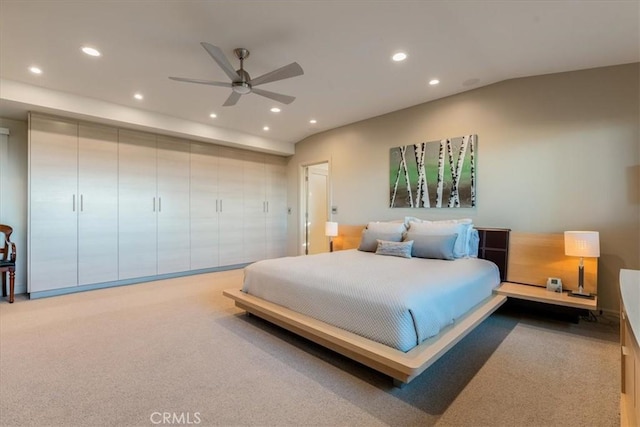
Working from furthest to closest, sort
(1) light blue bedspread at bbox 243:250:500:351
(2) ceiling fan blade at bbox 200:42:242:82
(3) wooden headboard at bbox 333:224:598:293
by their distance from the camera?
(3) wooden headboard at bbox 333:224:598:293 → (2) ceiling fan blade at bbox 200:42:242:82 → (1) light blue bedspread at bbox 243:250:500:351

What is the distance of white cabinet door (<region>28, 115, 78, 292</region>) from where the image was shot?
383 cm

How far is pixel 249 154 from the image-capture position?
20.1 ft

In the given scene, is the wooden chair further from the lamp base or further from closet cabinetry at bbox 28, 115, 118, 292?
the lamp base

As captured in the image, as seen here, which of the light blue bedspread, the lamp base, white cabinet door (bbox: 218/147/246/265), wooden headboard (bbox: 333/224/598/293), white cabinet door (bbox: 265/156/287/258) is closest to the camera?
the light blue bedspread

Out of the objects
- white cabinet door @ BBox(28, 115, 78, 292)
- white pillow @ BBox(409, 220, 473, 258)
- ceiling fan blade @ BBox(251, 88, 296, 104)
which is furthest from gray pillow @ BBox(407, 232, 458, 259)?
white cabinet door @ BBox(28, 115, 78, 292)

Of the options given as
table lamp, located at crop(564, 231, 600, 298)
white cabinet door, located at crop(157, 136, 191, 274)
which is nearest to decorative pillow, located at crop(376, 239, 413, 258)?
table lamp, located at crop(564, 231, 600, 298)

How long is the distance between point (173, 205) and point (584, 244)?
554 centimetres

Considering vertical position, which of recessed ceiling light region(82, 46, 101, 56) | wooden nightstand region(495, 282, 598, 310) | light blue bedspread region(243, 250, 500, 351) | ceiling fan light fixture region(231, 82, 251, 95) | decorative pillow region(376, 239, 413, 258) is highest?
recessed ceiling light region(82, 46, 101, 56)

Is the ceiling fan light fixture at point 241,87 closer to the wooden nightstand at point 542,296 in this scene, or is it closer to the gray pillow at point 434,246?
the gray pillow at point 434,246

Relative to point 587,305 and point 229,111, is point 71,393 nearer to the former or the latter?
point 229,111

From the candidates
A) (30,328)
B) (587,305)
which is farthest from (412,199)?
(30,328)

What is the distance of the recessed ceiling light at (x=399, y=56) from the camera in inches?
115

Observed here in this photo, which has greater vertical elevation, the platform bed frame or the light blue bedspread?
the light blue bedspread

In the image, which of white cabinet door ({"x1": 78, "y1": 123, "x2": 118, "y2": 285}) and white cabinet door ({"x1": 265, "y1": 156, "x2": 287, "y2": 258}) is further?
white cabinet door ({"x1": 265, "y1": 156, "x2": 287, "y2": 258})
